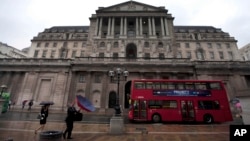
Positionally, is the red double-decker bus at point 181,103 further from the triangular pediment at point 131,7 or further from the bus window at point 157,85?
the triangular pediment at point 131,7

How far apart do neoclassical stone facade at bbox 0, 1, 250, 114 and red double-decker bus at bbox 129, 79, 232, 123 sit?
36.4 ft

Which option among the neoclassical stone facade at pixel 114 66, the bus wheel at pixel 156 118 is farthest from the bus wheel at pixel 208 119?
the neoclassical stone facade at pixel 114 66

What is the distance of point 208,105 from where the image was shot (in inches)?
599

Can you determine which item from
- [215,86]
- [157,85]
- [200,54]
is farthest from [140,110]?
[200,54]

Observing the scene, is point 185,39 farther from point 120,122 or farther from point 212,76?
point 120,122

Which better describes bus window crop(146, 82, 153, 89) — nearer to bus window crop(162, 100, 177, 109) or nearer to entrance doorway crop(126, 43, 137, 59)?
bus window crop(162, 100, 177, 109)

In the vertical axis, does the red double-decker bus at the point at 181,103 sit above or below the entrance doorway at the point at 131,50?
below

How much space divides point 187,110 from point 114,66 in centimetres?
1634

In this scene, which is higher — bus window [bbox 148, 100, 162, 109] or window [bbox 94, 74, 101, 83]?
window [bbox 94, 74, 101, 83]

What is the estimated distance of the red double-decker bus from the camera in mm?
15008

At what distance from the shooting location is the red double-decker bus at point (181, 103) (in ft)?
49.2

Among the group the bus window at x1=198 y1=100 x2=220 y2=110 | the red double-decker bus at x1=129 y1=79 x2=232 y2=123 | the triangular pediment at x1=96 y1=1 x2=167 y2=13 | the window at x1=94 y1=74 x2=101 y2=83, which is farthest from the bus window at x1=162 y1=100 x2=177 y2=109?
the triangular pediment at x1=96 y1=1 x2=167 y2=13

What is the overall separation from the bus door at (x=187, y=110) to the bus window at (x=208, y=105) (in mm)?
949

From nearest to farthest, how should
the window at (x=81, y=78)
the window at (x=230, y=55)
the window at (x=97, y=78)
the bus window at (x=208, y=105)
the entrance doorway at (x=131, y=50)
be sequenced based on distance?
the bus window at (x=208, y=105) < the window at (x=97, y=78) < the window at (x=81, y=78) < the entrance doorway at (x=131, y=50) < the window at (x=230, y=55)
